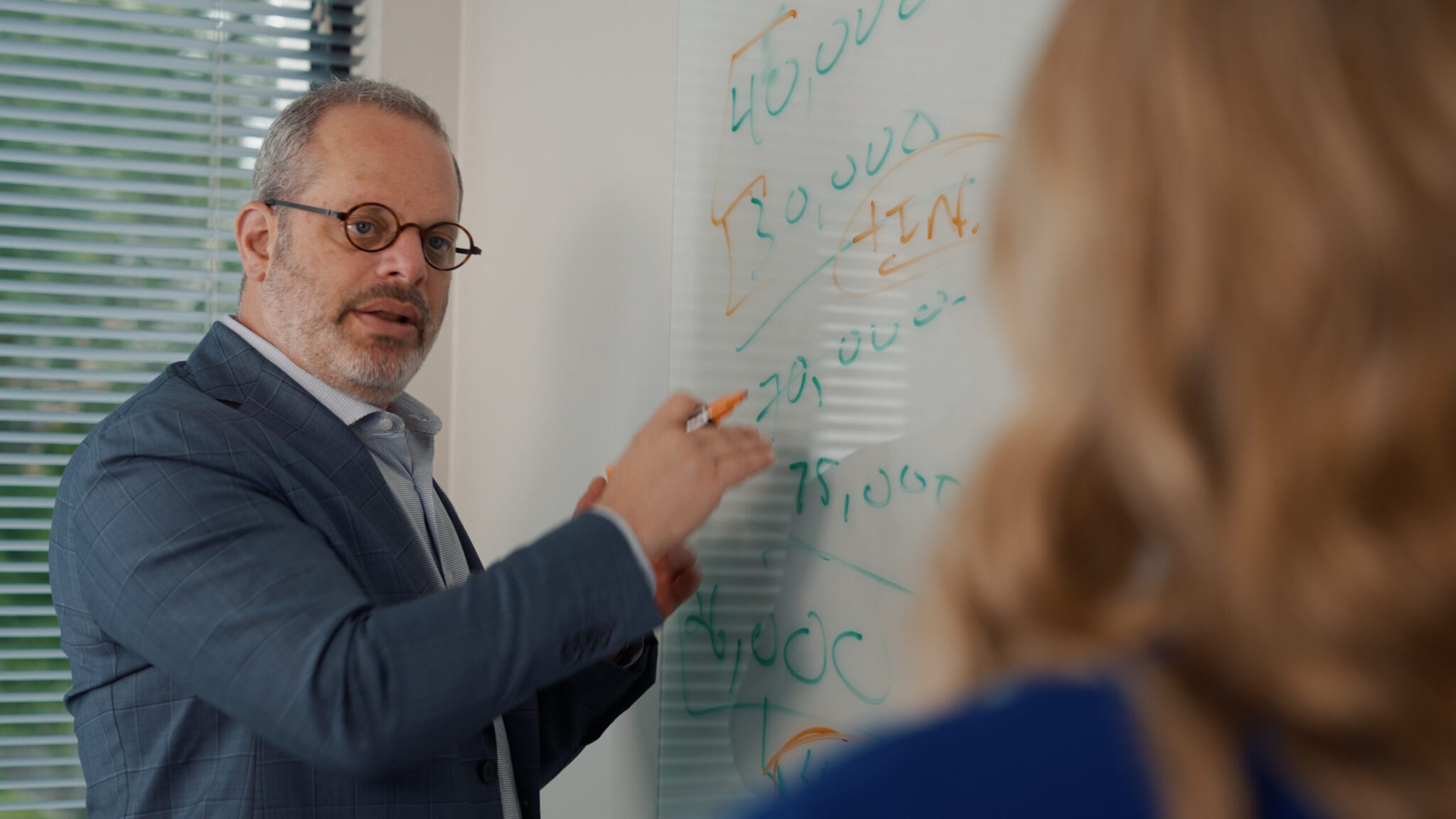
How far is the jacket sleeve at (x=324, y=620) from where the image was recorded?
86 centimetres

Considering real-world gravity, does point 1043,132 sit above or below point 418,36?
below

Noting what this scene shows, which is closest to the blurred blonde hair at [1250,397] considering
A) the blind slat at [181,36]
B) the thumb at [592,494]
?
the thumb at [592,494]

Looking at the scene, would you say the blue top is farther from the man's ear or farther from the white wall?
the man's ear

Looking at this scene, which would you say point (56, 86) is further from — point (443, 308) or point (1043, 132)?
point (1043, 132)

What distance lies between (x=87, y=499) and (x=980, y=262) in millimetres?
817

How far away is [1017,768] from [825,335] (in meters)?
0.75

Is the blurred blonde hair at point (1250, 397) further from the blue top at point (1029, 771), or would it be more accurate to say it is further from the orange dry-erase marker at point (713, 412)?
the orange dry-erase marker at point (713, 412)

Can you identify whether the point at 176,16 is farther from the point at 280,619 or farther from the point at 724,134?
the point at 280,619

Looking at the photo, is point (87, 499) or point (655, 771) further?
point (655, 771)

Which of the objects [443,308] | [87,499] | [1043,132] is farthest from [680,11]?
[1043,132]

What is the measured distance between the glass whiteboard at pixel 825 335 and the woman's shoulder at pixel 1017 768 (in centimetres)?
46

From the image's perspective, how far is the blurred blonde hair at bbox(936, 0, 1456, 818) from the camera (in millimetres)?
278

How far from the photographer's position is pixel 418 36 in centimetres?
187

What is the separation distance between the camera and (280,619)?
2.90ft
